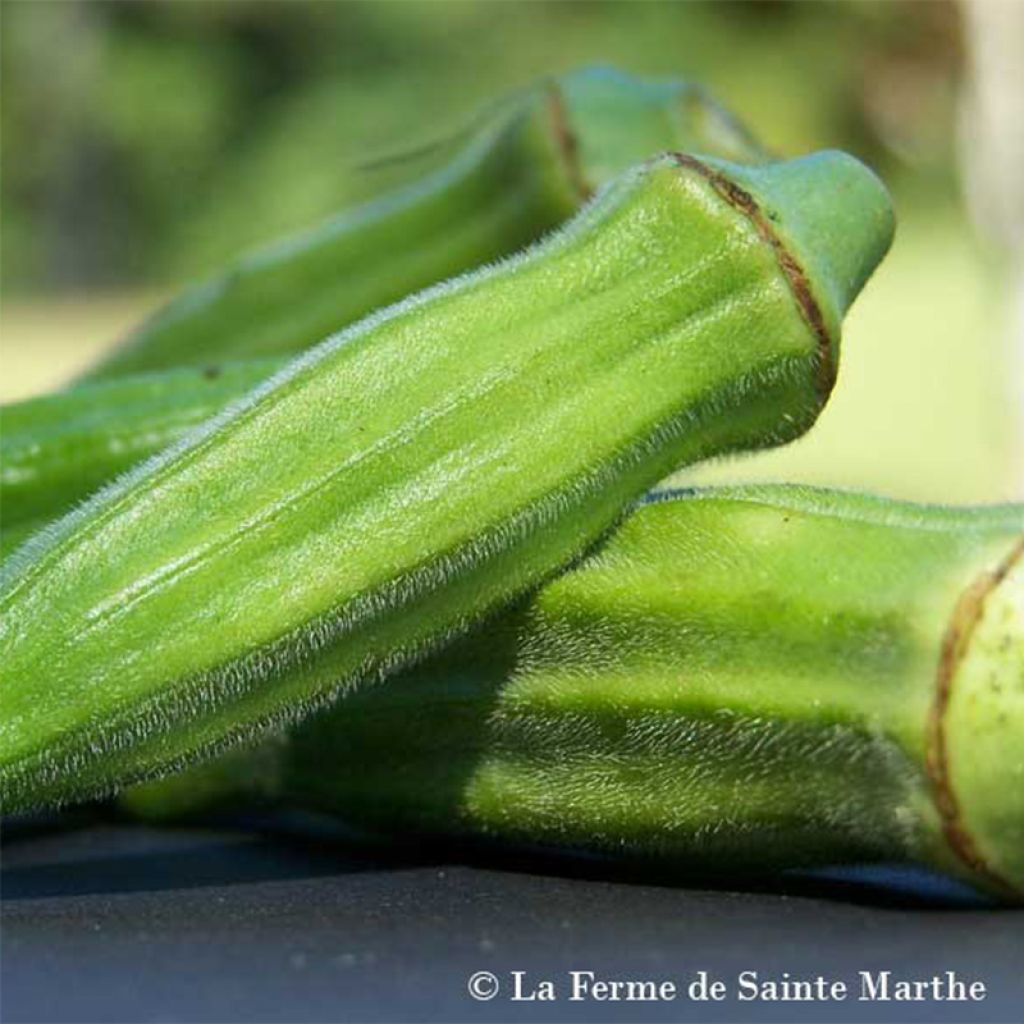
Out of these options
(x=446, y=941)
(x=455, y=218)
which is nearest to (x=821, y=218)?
(x=446, y=941)

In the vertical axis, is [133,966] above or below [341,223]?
below

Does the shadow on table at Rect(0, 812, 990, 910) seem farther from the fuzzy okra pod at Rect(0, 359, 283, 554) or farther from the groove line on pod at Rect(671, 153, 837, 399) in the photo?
the groove line on pod at Rect(671, 153, 837, 399)

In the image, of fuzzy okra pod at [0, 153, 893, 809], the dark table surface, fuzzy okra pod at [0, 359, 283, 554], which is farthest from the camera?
fuzzy okra pod at [0, 359, 283, 554]

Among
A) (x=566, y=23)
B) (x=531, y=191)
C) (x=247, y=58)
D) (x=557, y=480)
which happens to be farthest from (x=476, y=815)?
(x=247, y=58)

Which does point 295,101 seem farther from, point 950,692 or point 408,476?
point 950,692

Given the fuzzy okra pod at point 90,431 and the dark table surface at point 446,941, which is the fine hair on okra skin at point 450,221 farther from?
the dark table surface at point 446,941

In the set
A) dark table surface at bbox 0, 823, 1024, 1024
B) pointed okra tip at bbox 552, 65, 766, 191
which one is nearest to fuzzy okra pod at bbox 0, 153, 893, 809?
dark table surface at bbox 0, 823, 1024, 1024

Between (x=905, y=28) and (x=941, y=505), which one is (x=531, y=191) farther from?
(x=905, y=28)
